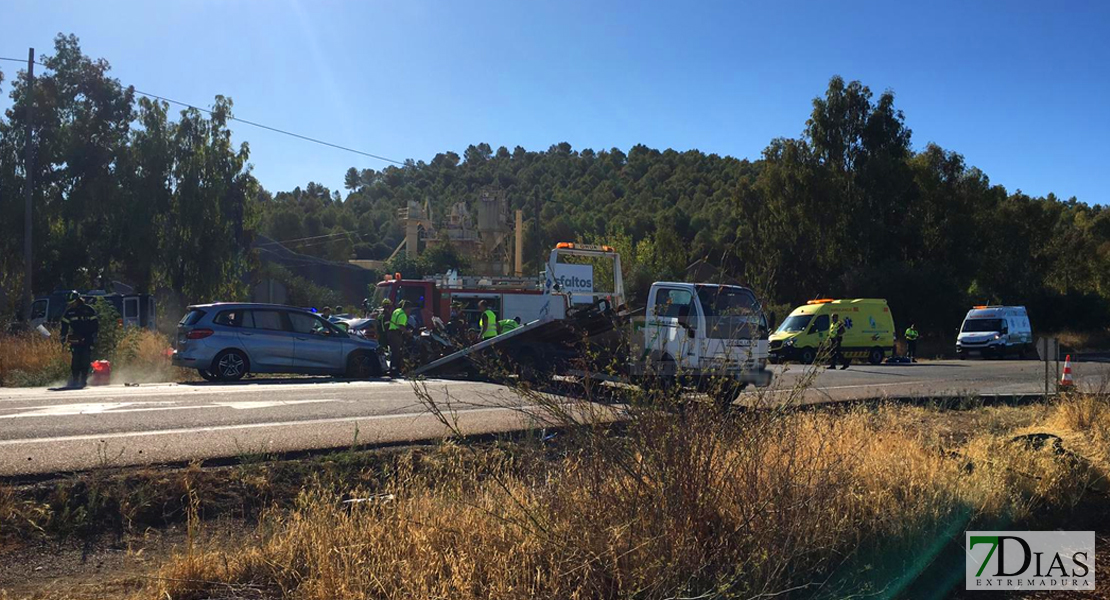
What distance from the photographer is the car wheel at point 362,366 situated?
56.6 ft

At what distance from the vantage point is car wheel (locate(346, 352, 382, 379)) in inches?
680

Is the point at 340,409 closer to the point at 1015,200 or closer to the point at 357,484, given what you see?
the point at 357,484

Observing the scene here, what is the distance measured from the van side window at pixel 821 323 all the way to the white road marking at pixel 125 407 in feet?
71.7

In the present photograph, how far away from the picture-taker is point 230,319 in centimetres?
1642

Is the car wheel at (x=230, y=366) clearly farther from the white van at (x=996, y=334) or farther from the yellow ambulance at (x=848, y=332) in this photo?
the white van at (x=996, y=334)

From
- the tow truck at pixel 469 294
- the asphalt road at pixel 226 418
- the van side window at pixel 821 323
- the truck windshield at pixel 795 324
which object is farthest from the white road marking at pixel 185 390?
the van side window at pixel 821 323

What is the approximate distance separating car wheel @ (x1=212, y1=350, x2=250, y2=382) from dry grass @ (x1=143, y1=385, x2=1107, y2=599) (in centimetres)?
1089

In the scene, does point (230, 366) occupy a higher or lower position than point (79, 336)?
lower

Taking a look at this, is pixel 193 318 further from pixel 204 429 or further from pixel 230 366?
pixel 204 429

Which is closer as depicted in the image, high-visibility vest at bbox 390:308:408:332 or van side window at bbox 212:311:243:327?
van side window at bbox 212:311:243:327

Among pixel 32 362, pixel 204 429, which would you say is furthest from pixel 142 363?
pixel 204 429

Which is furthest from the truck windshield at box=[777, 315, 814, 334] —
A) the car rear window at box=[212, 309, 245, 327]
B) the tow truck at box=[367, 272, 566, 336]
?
the car rear window at box=[212, 309, 245, 327]

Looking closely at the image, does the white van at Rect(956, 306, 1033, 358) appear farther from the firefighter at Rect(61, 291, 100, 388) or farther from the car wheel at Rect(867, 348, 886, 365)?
the firefighter at Rect(61, 291, 100, 388)

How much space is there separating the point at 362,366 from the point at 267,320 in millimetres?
1952
